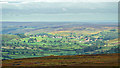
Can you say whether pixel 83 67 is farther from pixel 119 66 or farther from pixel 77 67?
pixel 119 66

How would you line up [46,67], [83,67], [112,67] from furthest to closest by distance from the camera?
[46,67] → [83,67] → [112,67]

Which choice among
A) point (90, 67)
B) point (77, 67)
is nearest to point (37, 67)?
point (77, 67)

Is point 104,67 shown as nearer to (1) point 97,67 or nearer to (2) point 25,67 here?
(1) point 97,67

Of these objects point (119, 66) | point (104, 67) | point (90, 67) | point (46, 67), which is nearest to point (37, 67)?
point (46, 67)

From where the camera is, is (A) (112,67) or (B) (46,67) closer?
(A) (112,67)

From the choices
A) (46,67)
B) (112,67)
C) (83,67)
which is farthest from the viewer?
(46,67)

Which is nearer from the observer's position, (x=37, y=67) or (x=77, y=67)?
(x=77, y=67)

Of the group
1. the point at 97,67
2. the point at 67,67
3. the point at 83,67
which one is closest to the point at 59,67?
the point at 67,67

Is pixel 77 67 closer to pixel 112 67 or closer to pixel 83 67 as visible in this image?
pixel 83 67
